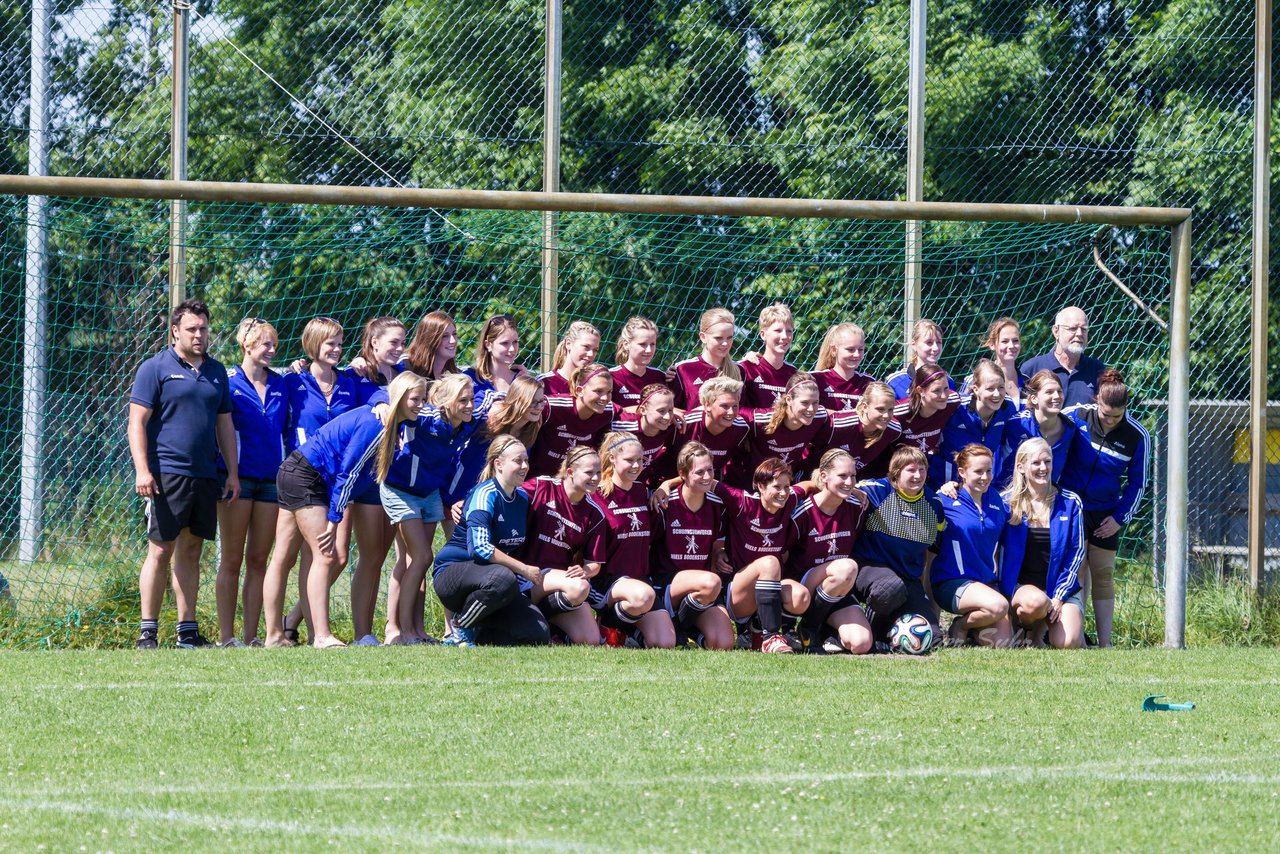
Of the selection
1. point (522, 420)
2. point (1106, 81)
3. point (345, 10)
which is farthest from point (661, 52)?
point (522, 420)

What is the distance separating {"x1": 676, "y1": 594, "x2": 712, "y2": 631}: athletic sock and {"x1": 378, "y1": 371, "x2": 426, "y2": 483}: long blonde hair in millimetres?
1570

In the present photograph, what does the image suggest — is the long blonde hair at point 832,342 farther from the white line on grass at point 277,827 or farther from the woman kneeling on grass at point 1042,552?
the white line on grass at point 277,827

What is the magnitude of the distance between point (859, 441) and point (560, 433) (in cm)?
153

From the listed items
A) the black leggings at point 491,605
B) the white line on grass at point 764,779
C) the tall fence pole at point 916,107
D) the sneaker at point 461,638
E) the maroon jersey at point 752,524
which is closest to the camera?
the white line on grass at point 764,779

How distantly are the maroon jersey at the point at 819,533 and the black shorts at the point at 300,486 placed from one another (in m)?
2.32

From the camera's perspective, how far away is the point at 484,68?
10.1m

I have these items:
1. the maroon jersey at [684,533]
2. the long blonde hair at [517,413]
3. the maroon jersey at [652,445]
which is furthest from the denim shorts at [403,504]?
the maroon jersey at [684,533]

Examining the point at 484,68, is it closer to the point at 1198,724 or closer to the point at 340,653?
the point at 340,653

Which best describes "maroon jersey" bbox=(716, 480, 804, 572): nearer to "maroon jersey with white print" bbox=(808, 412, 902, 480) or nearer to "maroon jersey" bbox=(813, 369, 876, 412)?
"maroon jersey with white print" bbox=(808, 412, 902, 480)

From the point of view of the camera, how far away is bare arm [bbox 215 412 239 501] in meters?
7.46

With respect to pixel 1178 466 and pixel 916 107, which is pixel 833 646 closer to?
pixel 1178 466

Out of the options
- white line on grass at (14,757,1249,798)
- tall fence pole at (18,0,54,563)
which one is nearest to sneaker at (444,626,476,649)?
tall fence pole at (18,0,54,563)

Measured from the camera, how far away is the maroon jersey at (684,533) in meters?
7.48

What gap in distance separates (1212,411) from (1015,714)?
18.1 feet
